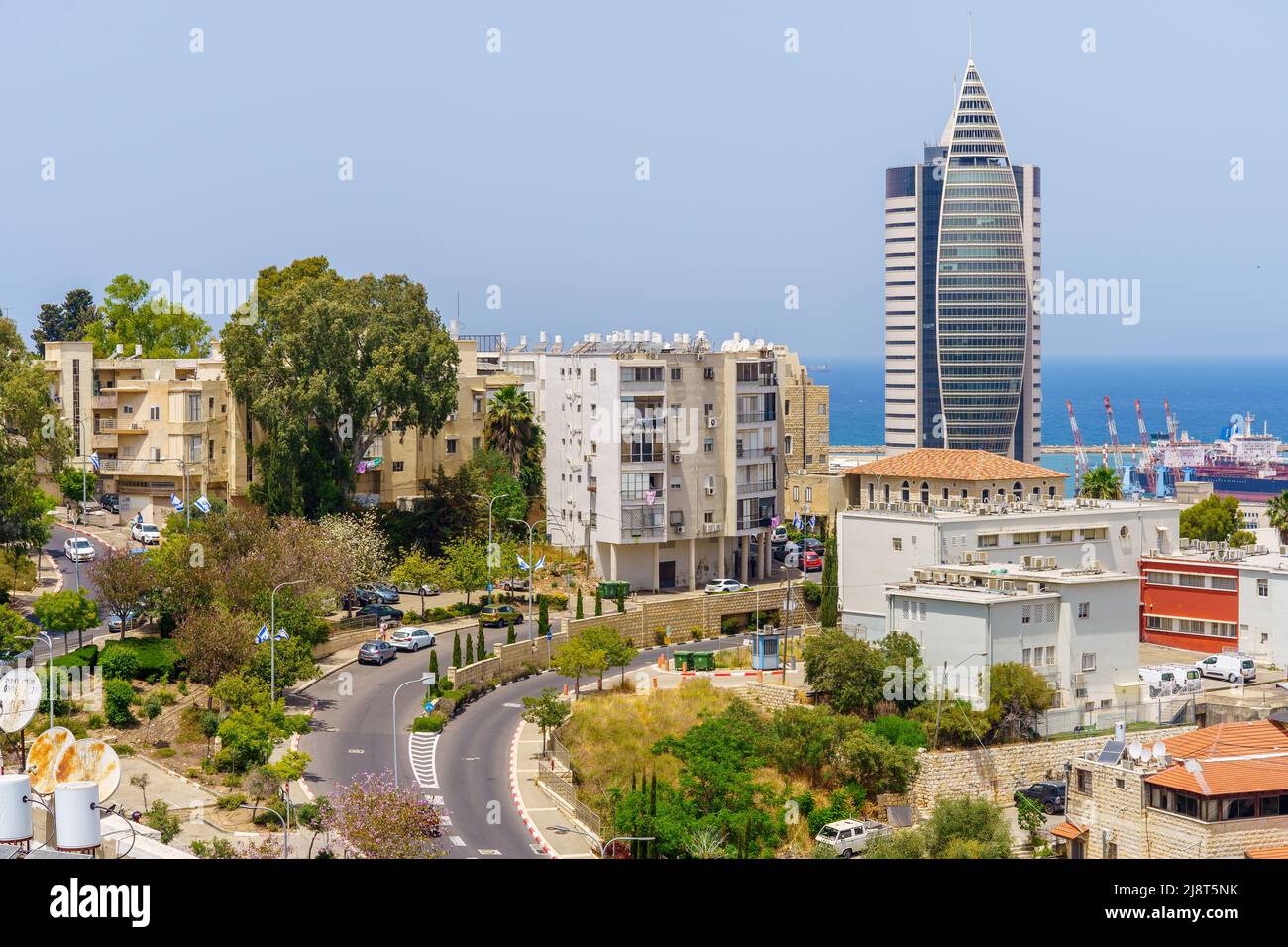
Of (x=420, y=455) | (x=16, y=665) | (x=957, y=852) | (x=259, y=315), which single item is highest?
(x=259, y=315)

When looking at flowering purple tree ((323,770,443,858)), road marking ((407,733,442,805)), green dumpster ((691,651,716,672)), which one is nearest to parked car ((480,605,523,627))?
green dumpster ((691,651,716,672))

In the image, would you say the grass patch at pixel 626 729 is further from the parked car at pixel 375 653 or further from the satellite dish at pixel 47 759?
the satellite dish at pixel 47 759

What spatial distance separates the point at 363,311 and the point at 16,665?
24562 mm

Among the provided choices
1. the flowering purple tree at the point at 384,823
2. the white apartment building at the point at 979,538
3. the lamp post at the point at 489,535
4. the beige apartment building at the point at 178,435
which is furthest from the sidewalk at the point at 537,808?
the beige apartment building at the point at 178,435

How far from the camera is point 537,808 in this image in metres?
44.8

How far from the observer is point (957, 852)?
40.8m

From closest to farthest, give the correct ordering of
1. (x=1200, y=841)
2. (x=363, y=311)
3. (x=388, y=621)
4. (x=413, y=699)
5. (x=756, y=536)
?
(x=1200, y=841) → (x=413, y=699) → (x=388, y=621) → (x=363, y=311) → (x=756, y=536)

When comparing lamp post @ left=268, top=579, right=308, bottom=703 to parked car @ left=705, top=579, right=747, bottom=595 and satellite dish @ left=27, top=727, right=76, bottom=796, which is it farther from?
satellite dish @ left=27, top=727, right=76, bottom=796

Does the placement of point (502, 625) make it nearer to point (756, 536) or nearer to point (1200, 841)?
point (756, 536)

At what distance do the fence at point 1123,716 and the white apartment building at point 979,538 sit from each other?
651cm

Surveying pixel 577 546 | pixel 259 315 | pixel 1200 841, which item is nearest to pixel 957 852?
pixel 1200 841

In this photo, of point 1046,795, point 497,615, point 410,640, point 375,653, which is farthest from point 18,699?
point 1046,795

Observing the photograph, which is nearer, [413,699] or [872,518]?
[413,699]

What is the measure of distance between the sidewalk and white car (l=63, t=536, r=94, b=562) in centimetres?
2250
